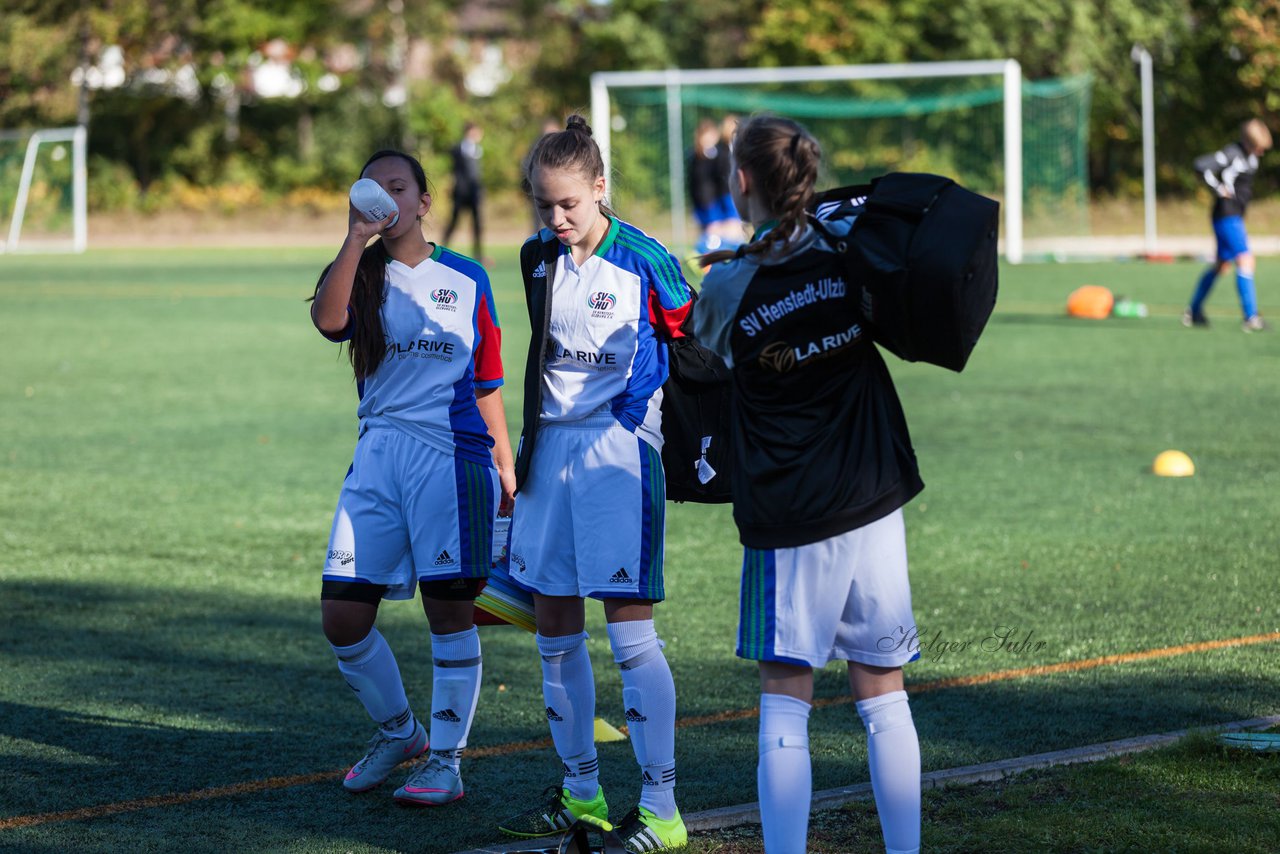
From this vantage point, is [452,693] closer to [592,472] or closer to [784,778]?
[592,472]

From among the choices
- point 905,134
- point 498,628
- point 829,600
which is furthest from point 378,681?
point 905,134

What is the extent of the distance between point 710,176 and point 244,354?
10088mm

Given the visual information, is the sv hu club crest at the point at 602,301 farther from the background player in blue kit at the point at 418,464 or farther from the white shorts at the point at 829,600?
the white shorts at the point at 829,600

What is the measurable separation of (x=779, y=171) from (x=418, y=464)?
4.83 feet

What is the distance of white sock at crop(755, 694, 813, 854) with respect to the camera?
3.28 metres

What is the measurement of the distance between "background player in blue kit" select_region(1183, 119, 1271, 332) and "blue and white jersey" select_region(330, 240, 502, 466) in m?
13.5

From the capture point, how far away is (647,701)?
4.03m

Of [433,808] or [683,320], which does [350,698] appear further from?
[683,320]

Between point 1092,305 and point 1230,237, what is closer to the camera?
point 1230,237

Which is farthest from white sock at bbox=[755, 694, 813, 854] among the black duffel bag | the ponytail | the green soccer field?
the ponytail

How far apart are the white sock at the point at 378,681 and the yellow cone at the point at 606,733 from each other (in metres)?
0.69

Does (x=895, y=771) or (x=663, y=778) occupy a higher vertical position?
(x=895, y=771)

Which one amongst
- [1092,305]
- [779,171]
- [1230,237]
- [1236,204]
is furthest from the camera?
[1092,305]

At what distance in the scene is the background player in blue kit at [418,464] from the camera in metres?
4.24
